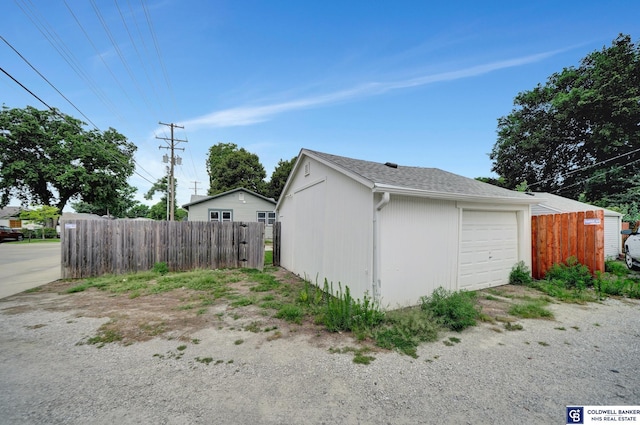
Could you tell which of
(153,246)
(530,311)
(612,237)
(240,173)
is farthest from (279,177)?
(530,311)

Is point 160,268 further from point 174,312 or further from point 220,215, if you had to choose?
point 220,215

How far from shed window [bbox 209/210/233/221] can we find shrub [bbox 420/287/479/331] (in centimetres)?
1665

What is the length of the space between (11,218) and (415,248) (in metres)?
56.4

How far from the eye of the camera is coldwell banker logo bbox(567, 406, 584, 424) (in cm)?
213

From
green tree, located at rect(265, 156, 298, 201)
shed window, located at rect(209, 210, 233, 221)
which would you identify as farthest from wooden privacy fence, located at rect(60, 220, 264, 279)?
green tree, located at rect(265, 156, 298, 201)

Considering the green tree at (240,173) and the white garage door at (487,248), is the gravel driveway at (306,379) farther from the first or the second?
the green tree at (240,173)

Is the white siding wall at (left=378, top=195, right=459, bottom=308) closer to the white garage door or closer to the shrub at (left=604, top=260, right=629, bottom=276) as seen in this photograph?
the white garage door

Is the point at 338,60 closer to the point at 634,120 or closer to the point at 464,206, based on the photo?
the point at 464,206

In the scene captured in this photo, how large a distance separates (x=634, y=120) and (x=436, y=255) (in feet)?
79.6

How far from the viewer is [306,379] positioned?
2.74 m

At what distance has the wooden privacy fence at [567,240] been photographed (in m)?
6.47

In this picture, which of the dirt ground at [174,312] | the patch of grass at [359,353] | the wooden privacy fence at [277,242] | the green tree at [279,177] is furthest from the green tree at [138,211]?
the patch of grass at [359,353]

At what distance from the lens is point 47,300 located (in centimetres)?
561

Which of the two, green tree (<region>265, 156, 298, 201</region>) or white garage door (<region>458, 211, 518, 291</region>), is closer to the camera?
white garage door (<region>458, 211, 518, 291</region>)
